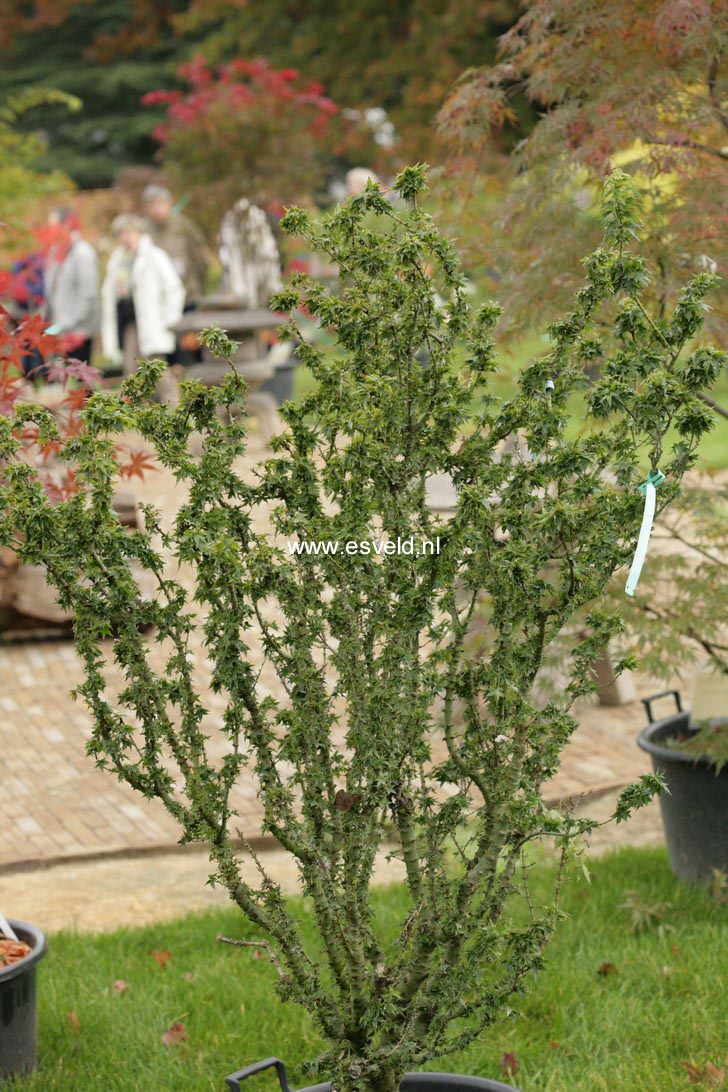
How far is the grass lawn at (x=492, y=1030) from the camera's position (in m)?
3.71

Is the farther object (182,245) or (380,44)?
(380,44)

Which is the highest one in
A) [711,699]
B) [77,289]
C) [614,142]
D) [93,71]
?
[93,71]

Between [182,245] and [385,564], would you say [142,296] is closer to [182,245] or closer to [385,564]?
[182,245]

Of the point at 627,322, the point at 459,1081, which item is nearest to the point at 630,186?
the point at 627,322

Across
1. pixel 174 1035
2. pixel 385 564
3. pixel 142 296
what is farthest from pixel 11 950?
pixel 142 296

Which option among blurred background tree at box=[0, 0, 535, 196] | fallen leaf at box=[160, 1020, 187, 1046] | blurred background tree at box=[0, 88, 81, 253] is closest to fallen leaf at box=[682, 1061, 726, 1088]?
fallen leaf at box=[160, 1020, 187, 1046]

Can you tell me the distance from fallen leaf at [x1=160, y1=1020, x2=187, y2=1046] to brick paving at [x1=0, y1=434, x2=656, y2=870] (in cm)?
129

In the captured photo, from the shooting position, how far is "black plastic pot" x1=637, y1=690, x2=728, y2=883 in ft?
15.8

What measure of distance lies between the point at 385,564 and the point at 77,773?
174 inches

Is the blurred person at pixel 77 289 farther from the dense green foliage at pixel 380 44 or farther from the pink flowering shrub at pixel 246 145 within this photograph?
the dense green foliage at pixel 380 44

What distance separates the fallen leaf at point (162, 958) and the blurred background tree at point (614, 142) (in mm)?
2454

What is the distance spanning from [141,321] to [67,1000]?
40.6 feet

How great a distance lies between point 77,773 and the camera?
266 inches

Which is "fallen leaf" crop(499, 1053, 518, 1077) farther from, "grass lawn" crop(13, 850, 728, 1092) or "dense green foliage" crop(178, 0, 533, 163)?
"dense green foliage" crop(178, 0, 533, 163)
